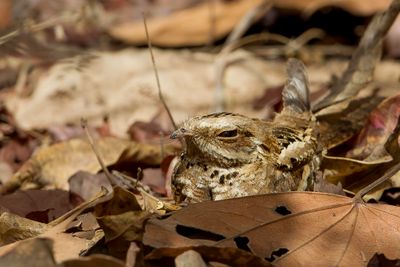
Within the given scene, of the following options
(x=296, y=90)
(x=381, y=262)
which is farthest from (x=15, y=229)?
(x=296, y=90)

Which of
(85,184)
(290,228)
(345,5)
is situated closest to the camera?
(290,228)

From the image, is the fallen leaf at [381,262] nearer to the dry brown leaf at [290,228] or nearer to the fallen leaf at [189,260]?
the dry brown leaf at [290,228]

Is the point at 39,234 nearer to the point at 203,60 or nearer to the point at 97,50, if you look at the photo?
the point at 203,60

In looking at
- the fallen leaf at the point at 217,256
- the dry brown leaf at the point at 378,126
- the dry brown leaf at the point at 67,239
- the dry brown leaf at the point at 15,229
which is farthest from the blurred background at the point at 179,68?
the fallen leaf at the point at 217,256

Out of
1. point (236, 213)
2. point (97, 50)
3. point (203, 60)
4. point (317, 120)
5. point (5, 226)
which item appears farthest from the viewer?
point (97, 50)

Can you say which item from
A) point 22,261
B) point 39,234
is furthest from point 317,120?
point 22,261

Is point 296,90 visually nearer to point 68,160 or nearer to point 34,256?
point 68,160

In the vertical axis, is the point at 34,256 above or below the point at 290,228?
above
